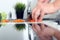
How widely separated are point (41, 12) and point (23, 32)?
0.43m

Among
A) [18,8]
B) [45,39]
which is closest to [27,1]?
[18,8]

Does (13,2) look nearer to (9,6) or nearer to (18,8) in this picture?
(9,6)

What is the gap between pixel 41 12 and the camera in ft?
3.89

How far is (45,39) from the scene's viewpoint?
Answer: 1.63ft

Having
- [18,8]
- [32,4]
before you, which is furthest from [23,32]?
[32,4]

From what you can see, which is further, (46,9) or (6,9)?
(6,9)

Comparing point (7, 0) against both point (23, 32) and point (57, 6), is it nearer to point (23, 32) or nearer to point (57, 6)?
point (57, 6)

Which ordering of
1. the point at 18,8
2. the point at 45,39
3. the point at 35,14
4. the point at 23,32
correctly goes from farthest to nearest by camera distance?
the point at 18,8
the point at 35,14
the point at 23,32
the point at 45,39

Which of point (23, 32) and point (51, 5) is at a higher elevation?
point (51, 5)

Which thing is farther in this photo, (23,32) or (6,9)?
(6,9)

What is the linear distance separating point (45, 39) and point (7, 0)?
278 cm

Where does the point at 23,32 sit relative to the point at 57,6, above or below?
below

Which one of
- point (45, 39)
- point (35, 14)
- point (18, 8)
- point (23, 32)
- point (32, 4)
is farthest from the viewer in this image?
point (32, 4)

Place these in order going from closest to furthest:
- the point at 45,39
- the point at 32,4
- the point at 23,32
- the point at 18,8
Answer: the point at 45,39 < the point at 23,32 < the point at 18,8 < the point at 32,4
